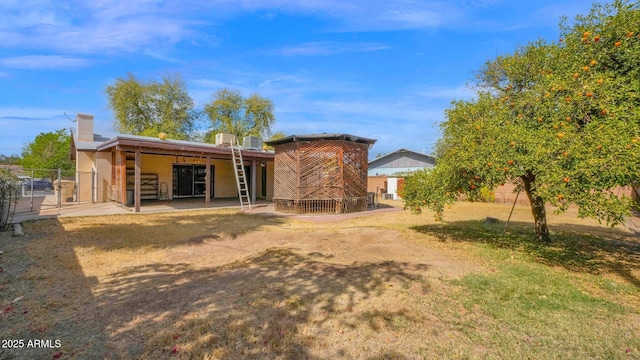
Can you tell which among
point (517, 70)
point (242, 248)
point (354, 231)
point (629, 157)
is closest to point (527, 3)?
point (517, 70)

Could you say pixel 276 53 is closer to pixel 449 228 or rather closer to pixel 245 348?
pixel 449 228

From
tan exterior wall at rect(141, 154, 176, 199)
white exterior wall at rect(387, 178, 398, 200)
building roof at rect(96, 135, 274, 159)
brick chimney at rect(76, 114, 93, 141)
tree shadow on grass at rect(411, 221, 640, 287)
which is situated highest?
brick chimney at rect(76, 114, 93, 141)

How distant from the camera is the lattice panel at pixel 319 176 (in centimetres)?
1214

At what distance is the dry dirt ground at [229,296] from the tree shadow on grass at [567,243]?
5.05 feet

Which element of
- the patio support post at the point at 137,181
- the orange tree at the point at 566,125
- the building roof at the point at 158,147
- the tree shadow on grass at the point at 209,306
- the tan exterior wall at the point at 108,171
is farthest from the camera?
the tan exterior wall at the point at 108,171

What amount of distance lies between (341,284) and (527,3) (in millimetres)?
9173

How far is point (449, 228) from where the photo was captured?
9352mm

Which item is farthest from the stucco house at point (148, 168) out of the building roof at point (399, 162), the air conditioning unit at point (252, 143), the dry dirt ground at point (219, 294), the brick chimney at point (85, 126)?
the building roof at point (399, 162)

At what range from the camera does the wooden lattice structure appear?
39.8ft

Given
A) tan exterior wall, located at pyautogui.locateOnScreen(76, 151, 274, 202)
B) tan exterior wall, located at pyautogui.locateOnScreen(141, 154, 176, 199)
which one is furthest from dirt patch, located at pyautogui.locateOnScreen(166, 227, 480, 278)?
tan exterior wall, located at pyautogui.locateOnScreen(141, 154, 176, 199)

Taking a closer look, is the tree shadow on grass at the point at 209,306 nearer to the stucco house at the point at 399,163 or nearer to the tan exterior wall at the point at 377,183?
the tan exterior wall at the point at 377,183

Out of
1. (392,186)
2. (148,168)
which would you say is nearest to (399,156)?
(392,186)

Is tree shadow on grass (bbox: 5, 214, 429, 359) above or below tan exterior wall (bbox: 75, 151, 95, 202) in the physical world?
below

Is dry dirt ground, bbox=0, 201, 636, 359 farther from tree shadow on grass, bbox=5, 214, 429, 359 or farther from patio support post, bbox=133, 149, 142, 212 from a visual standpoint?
patio support post, bbox=133, 149, 142, 212
